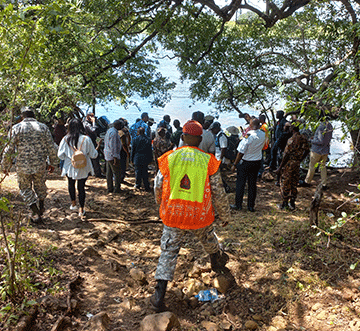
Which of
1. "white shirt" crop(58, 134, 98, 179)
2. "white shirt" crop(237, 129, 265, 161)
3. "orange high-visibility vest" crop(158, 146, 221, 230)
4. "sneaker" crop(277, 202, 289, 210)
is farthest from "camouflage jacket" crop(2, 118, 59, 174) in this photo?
"sneaker" crop(277, 202, 289, 210)

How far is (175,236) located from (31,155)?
2.94 metres

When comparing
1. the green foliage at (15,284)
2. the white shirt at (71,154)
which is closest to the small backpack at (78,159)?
the white shirt at (71,154)

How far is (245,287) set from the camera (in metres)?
3.67

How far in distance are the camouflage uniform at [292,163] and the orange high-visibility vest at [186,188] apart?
3300 millimetres

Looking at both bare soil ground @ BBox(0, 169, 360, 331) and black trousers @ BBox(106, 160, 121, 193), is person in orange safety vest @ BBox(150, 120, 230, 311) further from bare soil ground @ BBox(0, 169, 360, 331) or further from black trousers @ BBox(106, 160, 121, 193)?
black trousers @ BBox(106, 160, 121, 193)

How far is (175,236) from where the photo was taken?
3234 millimetres

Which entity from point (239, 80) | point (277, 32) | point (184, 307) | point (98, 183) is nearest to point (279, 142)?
point (239, 80)

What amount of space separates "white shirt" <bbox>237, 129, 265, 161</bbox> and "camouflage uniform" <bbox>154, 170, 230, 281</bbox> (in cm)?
261

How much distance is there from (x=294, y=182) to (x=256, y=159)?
1.01 m

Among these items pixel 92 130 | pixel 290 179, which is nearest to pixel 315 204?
pixel 290 179

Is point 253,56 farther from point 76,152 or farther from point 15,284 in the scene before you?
point 15,284

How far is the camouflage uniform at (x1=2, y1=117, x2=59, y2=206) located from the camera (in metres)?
4.79

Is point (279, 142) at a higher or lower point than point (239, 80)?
lower

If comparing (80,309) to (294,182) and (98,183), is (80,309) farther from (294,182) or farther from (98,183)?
(98,183)
